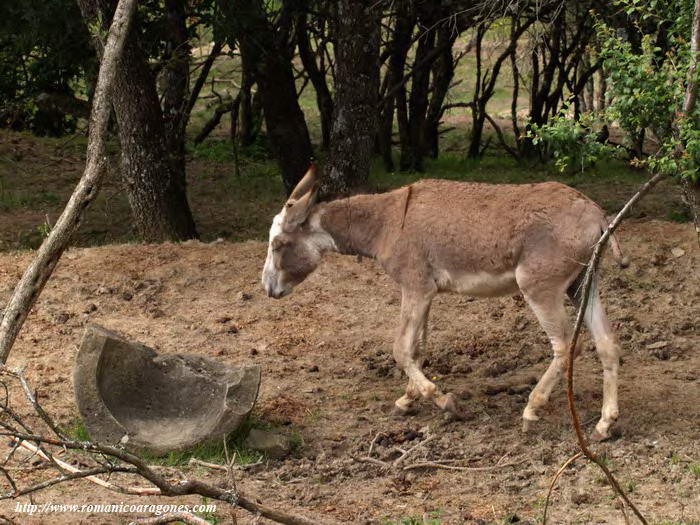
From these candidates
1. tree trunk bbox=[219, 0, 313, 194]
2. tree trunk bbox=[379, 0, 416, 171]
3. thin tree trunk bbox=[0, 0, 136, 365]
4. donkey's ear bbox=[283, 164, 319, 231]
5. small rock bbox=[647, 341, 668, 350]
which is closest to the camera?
thin tree trunk bbox=[0, 0, 136, 365]

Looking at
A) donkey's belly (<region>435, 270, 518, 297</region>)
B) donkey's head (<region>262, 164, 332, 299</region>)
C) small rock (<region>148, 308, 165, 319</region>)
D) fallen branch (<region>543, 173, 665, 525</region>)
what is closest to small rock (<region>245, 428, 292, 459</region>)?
donkey's head (<region>262, 164, 332, 299</region>)

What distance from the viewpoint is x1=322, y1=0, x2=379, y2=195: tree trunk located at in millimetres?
10734

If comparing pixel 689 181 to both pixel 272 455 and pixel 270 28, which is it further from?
pixel 270 28

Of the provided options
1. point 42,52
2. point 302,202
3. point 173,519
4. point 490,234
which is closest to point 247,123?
point 42,52

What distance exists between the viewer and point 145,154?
11.1m

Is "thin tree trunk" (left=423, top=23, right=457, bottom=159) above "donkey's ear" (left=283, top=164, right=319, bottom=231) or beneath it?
above

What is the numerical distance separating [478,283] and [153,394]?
2536 mm

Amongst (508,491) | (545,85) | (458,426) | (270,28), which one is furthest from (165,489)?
(545,85)

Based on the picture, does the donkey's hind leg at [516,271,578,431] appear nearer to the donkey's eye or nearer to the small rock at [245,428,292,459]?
the small rock at [245,428,292,459]

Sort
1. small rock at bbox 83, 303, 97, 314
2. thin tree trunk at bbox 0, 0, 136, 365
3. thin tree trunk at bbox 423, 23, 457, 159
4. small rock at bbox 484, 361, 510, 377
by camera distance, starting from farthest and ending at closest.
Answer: thin tree trunk at bbox 423, 23, 457, 159 < small rock at bbox 83, 303, 97, 314 < small rock at bbox 484, 361, 510, 377 < thin tree trunk at bbox 0, 0, 136, 365

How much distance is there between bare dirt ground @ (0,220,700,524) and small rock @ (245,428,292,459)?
100 mm

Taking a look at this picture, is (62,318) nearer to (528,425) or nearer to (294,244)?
(294,244)

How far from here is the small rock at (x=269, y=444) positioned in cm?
669

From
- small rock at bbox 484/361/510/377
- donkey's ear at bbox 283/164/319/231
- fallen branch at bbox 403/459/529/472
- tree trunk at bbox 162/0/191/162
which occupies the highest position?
tree trunk at bbox 162/0/191/162
